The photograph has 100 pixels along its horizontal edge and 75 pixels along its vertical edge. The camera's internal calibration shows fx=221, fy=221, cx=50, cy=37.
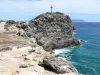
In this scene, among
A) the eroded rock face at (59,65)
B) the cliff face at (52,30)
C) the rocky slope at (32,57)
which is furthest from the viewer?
the cliff face at (52,30)

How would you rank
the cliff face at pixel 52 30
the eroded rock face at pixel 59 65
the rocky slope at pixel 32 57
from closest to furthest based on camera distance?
the eroded rock face at pixel 59 65, the rocky slope at pixel 32 57, the cliff face at pixel 52 30

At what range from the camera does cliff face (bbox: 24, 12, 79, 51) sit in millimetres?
102688

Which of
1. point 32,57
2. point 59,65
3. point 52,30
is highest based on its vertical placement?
point 52,30

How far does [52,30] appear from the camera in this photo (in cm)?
10919

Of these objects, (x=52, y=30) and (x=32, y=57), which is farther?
(x=52, y=30)

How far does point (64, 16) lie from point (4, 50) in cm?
7144

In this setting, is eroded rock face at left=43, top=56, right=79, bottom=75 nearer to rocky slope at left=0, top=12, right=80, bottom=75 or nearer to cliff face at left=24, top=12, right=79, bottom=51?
rocky slope at left=0, top=12, right=80, bottom=75

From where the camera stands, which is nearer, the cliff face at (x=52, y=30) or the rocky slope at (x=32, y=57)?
the rocky slope at (x=32, y=57)

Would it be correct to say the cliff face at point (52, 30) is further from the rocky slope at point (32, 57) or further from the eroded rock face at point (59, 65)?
the eroded rock face at point (59, 65)

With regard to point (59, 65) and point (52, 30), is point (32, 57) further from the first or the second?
point (52, 30)

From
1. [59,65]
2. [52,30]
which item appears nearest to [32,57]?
[59,65]

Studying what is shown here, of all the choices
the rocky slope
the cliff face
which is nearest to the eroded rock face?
the rocky slope

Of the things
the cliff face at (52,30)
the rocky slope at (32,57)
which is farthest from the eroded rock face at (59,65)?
the cliff face at (52,30)

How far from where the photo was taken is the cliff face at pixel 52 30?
4043 inches
